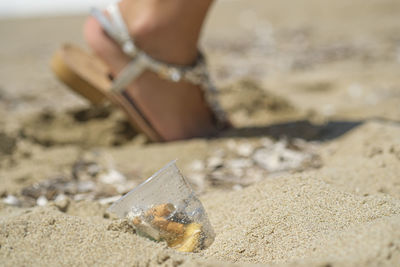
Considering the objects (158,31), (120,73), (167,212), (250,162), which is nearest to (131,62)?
(120,73)

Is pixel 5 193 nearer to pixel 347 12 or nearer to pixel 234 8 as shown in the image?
pixel 347 12

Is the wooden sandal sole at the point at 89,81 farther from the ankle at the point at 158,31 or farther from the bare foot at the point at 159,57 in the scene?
the ankle at the point at 158,31

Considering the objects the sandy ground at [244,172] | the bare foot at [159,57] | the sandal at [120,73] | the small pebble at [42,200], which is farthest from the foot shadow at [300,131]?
the small pebble at [42,200]

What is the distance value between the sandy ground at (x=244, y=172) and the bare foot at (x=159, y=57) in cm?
14

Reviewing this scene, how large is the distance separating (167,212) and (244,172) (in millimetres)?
700

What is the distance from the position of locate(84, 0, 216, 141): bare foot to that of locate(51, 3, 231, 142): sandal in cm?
3

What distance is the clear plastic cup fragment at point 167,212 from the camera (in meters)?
0.91

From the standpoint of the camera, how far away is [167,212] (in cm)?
91

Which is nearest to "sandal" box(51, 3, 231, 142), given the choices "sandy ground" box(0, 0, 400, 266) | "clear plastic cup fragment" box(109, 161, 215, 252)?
"sandy ground" box(0, 0, 400, 266)

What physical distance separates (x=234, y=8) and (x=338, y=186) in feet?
28.2

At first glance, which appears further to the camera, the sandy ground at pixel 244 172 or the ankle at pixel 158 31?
the ankle at pixel 158 31

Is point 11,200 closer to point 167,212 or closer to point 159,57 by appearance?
point 167,212

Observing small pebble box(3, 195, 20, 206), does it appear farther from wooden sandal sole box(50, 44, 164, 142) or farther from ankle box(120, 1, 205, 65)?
ankle box(120, 1, 205, 65)

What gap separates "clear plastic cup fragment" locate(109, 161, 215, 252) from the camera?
2.97 ft
